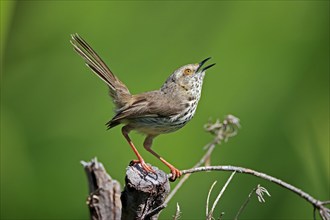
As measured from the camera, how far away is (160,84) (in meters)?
2.97

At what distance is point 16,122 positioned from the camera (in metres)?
2.97

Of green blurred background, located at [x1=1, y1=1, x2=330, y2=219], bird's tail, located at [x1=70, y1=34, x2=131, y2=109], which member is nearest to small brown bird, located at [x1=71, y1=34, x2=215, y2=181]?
bird's tail, located at [x1=70, y1=34, x2=131, y2=109]

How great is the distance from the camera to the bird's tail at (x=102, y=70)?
9.10 feet

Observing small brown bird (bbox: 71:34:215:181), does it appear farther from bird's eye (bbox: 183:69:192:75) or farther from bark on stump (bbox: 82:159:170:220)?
bark on stump (bbox: 82:159:170:220)

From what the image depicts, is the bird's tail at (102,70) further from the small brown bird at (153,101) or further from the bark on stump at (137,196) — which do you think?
the bark on stump at (137,196)

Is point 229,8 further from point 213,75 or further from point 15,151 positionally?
point 15,151

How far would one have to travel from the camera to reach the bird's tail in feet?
9.10

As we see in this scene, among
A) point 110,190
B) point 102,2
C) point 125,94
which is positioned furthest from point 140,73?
point 110,190

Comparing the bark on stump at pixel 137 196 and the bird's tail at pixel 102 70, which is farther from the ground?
the bird's tail at pixel 102 70

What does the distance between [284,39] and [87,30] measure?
99 cm

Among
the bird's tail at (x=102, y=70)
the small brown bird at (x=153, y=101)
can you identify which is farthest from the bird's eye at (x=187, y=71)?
the bird's tail at (x=102, y=70)

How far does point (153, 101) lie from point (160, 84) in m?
0.35

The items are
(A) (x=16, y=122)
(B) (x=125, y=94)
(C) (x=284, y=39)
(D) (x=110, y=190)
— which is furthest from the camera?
(C) (x=284, y=39)

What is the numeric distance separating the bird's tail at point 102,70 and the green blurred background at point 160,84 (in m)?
0.12
